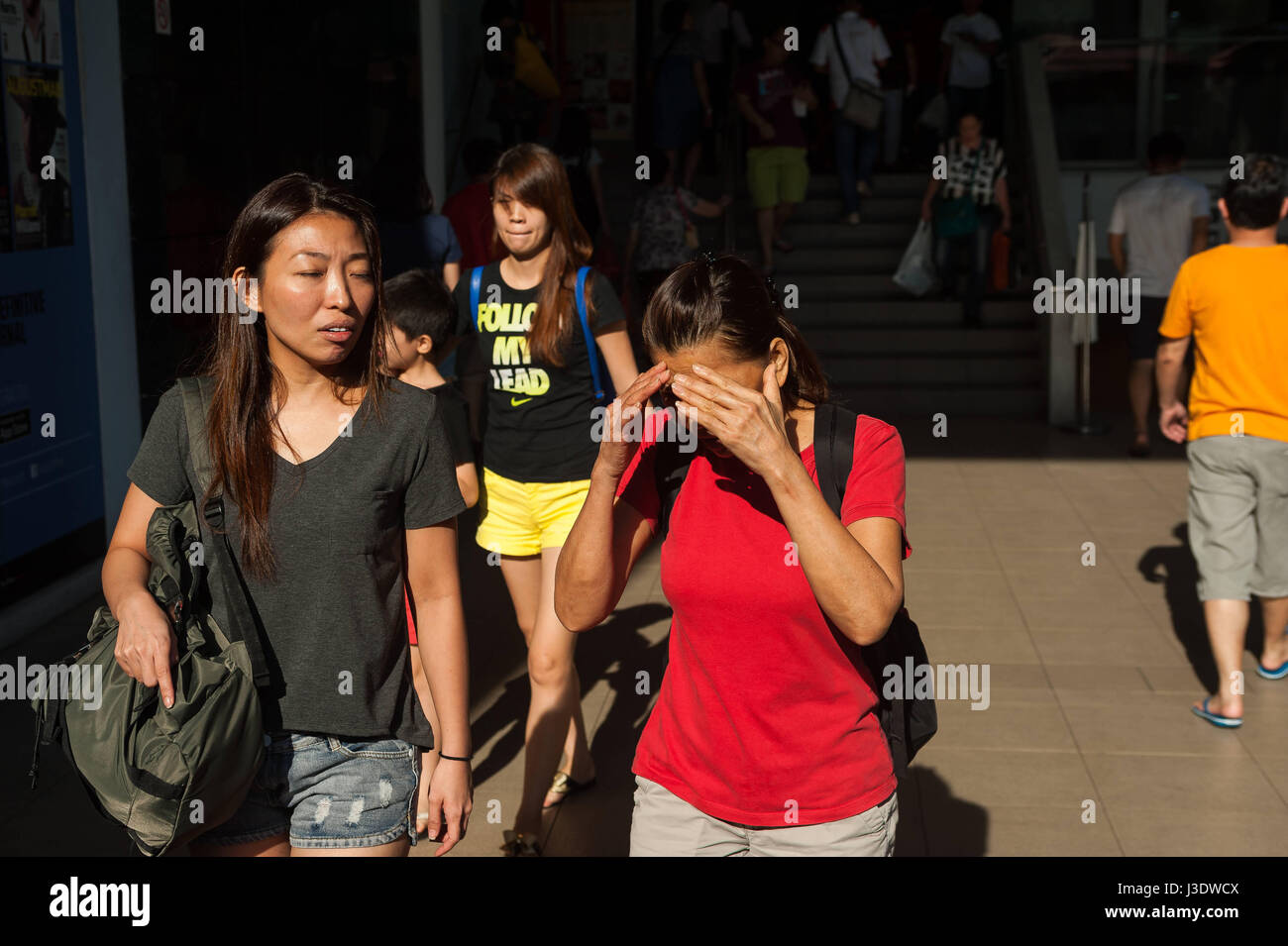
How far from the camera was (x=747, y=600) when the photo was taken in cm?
246

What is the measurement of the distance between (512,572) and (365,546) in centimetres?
208

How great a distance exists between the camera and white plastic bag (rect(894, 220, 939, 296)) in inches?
523

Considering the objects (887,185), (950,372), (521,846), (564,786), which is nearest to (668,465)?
(521,846)

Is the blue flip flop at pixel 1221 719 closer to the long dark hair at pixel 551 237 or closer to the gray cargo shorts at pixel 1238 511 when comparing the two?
the gray cargo shorts at pixel 1238 511

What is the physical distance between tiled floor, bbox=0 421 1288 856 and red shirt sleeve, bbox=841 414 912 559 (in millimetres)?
2173

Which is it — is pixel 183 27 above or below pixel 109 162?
above

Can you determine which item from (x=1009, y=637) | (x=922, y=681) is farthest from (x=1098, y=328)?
(x=922, y=681)

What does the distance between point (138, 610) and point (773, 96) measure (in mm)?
11957

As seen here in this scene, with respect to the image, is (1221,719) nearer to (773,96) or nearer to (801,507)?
(801,507)

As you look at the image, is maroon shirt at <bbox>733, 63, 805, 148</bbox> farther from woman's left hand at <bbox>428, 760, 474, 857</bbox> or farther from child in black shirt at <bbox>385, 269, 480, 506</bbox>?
woman's left hand at <bbox>428, 760, 474, 857</bbox>

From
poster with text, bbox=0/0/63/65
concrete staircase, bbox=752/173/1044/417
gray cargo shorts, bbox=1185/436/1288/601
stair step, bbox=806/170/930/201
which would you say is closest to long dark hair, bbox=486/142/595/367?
gray cargo shorts, bbox=1185/436/1288/601

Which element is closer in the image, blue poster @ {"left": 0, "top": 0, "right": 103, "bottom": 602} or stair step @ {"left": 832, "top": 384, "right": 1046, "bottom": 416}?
blue poster @ {"left": 0, "top": 0, "right": 103, "bottom": 602}

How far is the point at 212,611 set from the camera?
8.04ft

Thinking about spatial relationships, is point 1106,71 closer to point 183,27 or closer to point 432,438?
point 183,27
